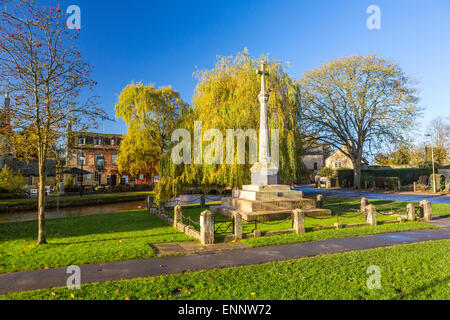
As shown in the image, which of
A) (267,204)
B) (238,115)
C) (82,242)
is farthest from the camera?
(238,115)

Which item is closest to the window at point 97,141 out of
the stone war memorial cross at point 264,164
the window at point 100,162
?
the window at point 100,162

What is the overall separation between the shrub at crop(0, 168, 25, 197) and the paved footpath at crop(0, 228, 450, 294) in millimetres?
25476

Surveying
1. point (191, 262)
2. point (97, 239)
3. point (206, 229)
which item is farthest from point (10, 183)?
point (191, 262)

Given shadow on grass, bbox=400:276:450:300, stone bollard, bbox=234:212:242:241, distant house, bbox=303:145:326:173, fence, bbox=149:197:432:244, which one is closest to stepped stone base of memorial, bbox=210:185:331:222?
fence, bbox=149:197:432:244

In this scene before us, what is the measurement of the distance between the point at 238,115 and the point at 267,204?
598 cm

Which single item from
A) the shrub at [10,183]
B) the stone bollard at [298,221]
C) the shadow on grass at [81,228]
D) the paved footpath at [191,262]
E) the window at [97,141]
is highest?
the window at [97,141]

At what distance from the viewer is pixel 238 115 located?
56.3 ft

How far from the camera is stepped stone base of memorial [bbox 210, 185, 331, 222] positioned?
45.0 feet

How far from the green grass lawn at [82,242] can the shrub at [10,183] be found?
1670cm

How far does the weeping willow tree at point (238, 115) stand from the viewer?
17.2m

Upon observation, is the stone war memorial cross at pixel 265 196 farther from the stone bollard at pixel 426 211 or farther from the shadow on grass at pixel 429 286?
the shadow on grass at pixel 429 286

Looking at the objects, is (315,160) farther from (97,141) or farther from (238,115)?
(238,115)

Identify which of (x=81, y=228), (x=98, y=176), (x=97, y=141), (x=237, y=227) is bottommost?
(x=81, y=228)

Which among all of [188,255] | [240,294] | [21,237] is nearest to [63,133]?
[21,237]
